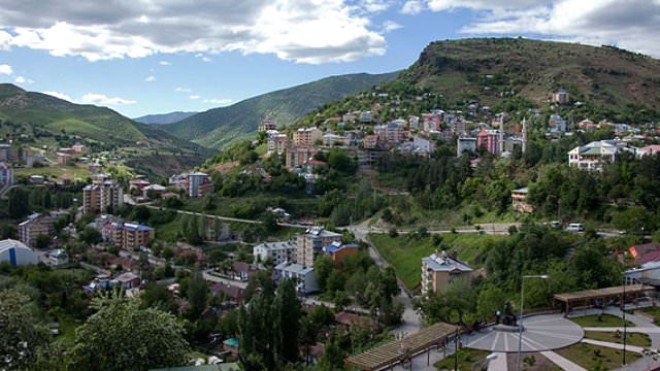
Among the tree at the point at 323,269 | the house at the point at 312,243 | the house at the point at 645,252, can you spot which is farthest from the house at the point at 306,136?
the house at the point at 645,252

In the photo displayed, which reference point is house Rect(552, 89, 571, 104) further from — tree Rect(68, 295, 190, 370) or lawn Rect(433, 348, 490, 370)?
tree Rect(68, 295, 190, 370)

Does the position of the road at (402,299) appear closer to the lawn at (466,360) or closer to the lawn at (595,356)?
the lawn at (466,360)

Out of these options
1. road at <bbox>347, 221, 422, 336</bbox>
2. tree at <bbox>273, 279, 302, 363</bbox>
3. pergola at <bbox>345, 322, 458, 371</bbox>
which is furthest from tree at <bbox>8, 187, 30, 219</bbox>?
pergola at <bbox>345, 322, 458, 371</bbox>

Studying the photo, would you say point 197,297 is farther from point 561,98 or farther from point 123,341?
point 561,98

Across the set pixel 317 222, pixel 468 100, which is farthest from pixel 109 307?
pixel 468 100

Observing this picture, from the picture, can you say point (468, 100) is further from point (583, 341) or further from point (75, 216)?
point (583, 341)

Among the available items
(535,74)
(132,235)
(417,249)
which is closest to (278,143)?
(132,235)
